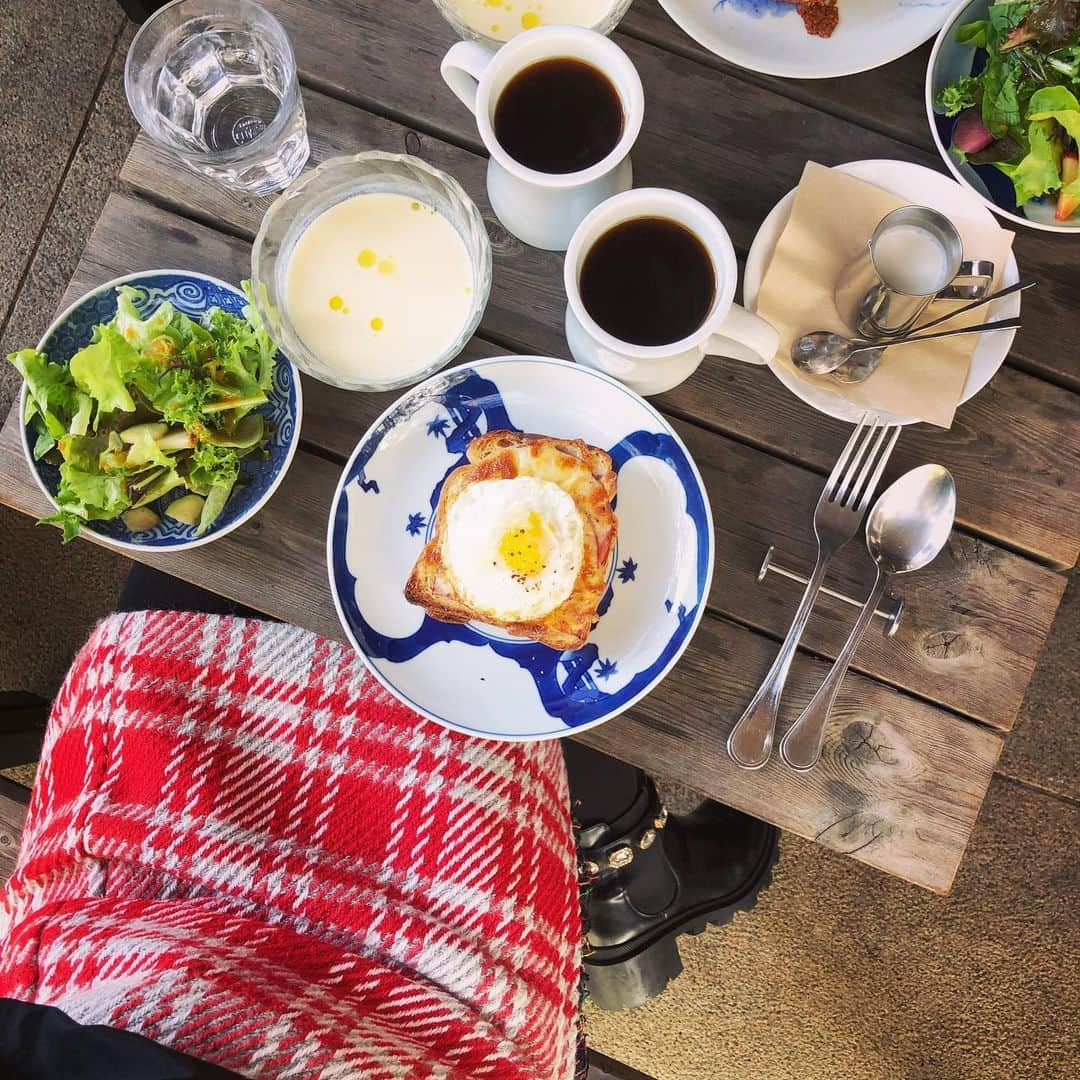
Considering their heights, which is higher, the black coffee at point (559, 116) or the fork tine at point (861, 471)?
the black coffee at point (559, 116)

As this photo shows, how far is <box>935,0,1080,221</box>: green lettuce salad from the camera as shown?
102 cm

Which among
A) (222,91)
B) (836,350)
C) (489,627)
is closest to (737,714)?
(489,627)

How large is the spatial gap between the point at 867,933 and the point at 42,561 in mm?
1842

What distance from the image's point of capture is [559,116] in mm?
1013

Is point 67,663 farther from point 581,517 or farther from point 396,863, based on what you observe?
point 581,517

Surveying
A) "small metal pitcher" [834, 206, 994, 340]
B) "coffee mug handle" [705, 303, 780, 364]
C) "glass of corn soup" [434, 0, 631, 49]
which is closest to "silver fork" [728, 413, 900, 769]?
"small metal pitcher" [834, 206, 994, 340]

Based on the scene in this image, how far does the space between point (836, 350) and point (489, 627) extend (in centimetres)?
52

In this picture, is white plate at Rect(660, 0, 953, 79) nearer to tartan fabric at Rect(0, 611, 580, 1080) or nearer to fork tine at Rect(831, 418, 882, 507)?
fork tine at Rect(831, 418, 882, 507)

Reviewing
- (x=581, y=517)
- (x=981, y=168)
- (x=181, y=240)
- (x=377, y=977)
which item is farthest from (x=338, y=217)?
(x=377, y=977)

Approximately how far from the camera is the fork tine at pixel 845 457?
1.11 m

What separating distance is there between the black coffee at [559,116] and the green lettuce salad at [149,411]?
368 millimetres

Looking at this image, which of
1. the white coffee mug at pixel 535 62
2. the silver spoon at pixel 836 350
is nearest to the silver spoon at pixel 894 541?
the silver spoon at pixel 836 350

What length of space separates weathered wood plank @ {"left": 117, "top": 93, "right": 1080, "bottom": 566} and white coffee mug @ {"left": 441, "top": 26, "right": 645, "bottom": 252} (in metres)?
0.13

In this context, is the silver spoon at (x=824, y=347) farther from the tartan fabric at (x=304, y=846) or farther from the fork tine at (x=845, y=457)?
the tartan fabric at (x=304, y=846)
